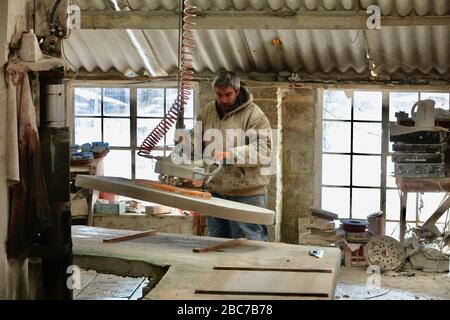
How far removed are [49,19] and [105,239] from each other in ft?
4.81

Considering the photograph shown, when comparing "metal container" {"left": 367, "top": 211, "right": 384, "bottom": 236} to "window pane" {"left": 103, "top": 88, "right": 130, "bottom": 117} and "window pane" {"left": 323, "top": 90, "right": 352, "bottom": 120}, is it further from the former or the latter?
"window pane" {"left": 103, "top": 88, "right": 130, "bottom": 117}

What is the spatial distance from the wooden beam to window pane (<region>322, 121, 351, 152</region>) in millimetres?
1519

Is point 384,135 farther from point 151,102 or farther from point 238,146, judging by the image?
point 238,146

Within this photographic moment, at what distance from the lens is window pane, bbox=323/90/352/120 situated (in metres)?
8.19

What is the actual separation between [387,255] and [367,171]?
1.03 m

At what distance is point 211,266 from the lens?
4109 millimetres

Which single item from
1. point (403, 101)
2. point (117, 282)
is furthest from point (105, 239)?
point (403, 101)

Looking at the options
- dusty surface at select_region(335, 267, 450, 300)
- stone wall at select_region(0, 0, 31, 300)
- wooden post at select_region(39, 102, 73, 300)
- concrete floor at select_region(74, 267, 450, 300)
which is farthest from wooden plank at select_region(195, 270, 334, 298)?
dusty surface at select_region(335, 267, 450, 300)

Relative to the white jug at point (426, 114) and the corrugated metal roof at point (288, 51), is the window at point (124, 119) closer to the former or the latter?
the corrugated metal roof at point (288, 51)

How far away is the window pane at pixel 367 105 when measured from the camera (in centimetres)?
816

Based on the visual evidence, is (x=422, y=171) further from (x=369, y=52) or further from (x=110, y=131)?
(x=110, y=131)

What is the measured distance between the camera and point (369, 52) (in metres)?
7.48

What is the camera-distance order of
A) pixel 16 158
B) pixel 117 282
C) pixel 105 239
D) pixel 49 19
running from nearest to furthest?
1. pixel 16 158
2. pixel 49 19
3. pixel 105 239
4. pixel 117 282

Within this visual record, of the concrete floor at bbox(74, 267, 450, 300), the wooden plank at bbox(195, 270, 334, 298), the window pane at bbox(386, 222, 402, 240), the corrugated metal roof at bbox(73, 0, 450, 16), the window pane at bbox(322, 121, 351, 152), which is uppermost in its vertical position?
the corrugated metal roof at bbox(73, 0, 450, 16)
